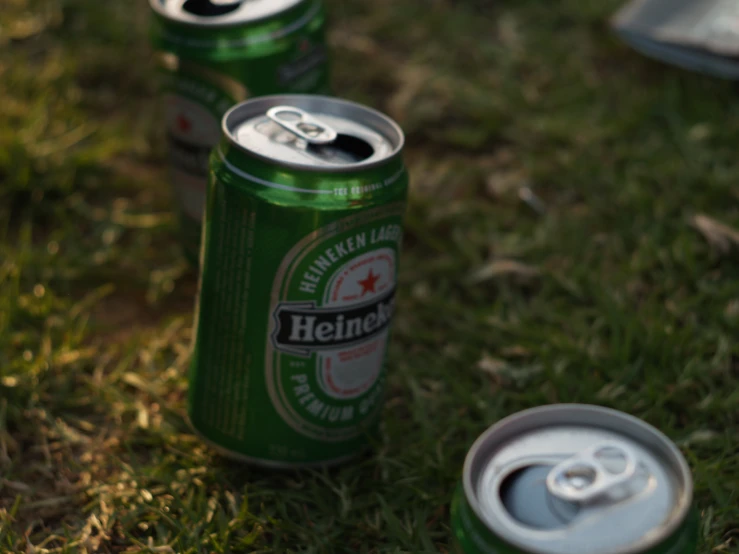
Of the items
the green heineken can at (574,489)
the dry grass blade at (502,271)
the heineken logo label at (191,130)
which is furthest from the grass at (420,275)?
the green heineken can at (574,489)

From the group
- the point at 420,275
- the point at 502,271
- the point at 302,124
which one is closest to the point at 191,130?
the point at 302,124

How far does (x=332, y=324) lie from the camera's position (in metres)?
1.83

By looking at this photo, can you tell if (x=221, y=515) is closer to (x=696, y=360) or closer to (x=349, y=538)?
(x=349, y=538)

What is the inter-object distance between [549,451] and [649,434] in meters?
0.15

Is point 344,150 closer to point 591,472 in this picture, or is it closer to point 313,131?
point 313,131

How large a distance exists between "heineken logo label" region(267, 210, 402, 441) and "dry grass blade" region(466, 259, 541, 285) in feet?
2.30

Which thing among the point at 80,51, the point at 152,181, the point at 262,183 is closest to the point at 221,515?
the point at 262,183

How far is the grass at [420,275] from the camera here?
6.48 ft

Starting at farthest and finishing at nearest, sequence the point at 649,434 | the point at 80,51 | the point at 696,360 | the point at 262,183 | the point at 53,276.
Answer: the point at 80,51, the point at 53,276, the point at 696,360, the point at 262,183, the point at 649,434

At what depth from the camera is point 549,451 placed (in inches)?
59.1

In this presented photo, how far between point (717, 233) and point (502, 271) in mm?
600

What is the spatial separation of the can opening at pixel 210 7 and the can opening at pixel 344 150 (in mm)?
619

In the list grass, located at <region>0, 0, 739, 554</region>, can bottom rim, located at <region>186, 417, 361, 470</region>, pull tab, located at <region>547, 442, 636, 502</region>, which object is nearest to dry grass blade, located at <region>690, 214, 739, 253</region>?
grass, located at <region>0, 0, 739, 554</region>

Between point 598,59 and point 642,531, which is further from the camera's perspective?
point 598,59
